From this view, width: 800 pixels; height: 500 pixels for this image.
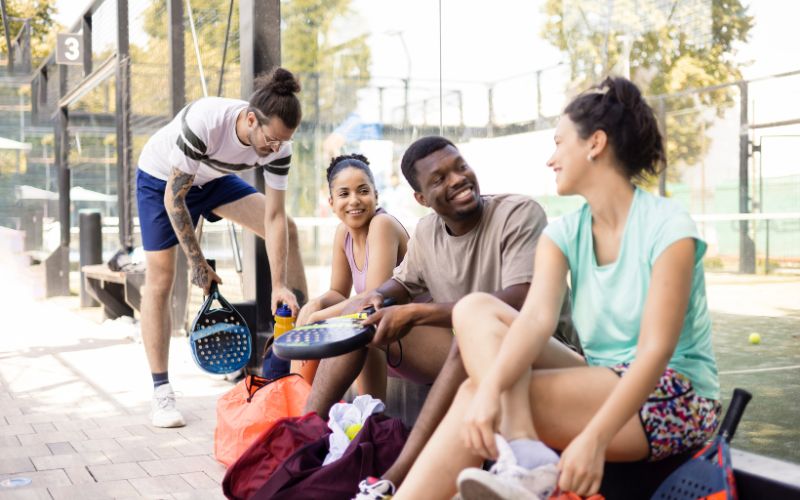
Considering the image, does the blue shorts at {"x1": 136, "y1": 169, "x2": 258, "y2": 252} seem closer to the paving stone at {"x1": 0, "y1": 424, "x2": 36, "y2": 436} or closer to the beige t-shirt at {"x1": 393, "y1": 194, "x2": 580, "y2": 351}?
the paving stone at {"x1": 0, "y1": 424, "x2": 36, "y2": 436}

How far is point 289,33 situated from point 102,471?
2986mm

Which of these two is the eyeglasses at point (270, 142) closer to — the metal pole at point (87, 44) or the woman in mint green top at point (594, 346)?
the woman in mint green top at point (594, 346)

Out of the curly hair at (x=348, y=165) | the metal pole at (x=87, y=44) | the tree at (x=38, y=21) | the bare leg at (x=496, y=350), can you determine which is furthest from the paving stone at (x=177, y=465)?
the tree at (x=38, y=21)

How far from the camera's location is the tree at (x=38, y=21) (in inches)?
816

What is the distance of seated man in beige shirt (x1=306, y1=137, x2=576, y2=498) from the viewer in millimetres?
2791

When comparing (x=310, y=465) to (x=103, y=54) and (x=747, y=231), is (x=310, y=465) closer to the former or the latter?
(x=747, y=231)

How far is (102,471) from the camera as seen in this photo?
3.58 m

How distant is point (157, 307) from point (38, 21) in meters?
18.5

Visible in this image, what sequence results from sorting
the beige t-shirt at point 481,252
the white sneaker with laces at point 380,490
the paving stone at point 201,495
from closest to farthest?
the white sneaker with laces at point 380,490, the beige t-shirt at point 481,252, the paving stone at point 201,495

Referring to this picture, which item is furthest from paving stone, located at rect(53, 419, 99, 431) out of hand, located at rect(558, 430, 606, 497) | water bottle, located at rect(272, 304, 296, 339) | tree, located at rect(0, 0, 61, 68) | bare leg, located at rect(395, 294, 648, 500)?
tree, located at rect(0, 0, 61, 68)

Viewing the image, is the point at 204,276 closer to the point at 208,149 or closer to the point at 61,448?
the point at 208,149

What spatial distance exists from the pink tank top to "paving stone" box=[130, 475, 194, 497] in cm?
103

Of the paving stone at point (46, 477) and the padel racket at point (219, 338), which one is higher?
the padel racket at point (219, 338)

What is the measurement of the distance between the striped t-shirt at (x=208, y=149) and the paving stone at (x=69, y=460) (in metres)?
1.33
